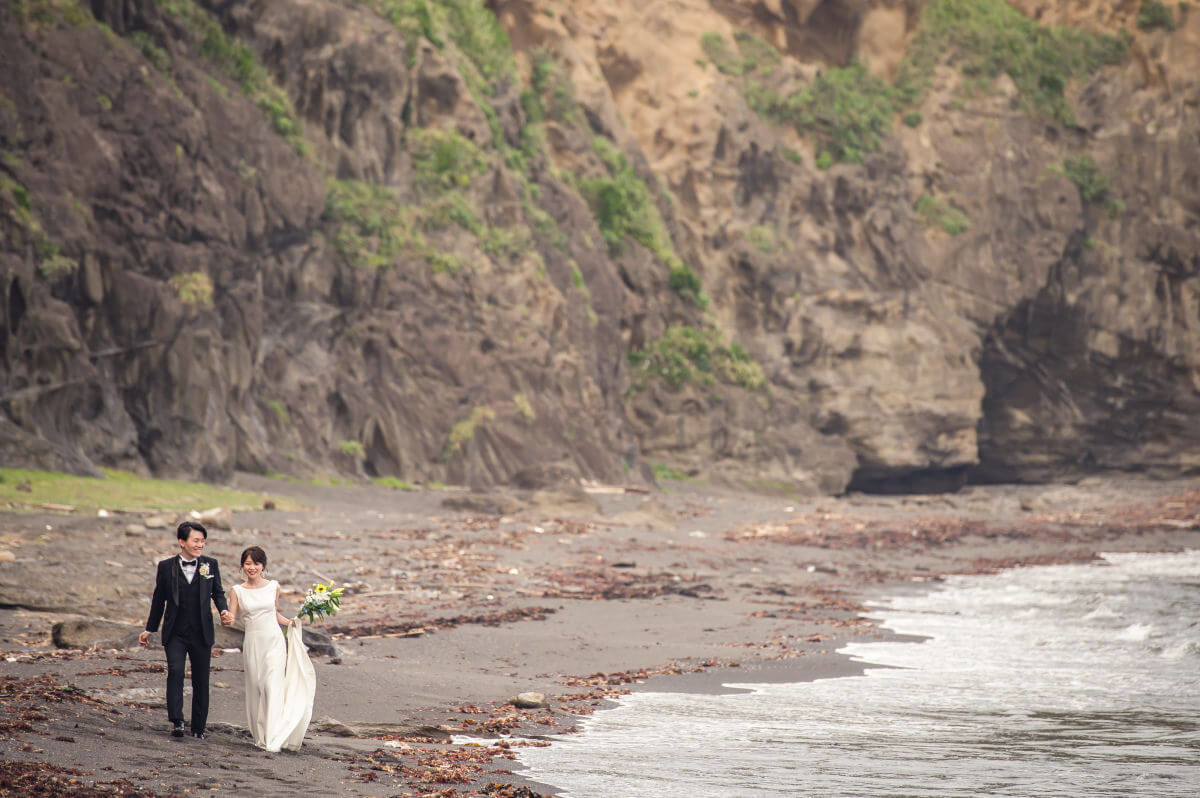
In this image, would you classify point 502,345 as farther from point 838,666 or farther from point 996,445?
point 996,445

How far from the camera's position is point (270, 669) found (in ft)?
26.5

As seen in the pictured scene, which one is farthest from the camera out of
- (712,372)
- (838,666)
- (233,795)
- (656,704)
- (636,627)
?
(712,372)

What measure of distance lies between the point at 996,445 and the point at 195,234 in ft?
159

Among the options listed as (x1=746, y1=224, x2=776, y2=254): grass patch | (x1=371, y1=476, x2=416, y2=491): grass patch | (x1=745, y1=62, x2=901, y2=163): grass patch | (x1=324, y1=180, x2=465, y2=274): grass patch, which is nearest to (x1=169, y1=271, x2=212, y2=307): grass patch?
(x1=324, y1=180, x2=465, y2=274): grass patch

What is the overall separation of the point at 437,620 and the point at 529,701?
441 centimetres

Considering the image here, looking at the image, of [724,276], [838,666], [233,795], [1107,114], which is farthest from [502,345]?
[1107,114]

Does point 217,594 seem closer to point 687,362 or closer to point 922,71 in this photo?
point 687,362

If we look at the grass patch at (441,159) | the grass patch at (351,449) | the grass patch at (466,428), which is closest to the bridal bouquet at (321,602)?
the grass patch at (351,449)

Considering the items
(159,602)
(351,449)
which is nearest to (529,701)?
(159,602)

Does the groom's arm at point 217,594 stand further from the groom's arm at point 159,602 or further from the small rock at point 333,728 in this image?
the small rock at point 333,728

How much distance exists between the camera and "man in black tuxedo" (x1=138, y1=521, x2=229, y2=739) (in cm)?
802

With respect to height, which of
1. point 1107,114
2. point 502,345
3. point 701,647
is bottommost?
point 701,647

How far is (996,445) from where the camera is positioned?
2544 inches

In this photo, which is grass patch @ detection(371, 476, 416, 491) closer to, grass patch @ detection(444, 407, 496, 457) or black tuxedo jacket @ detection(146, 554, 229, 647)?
grass patch @ detection(444, 407, 496, 457)
